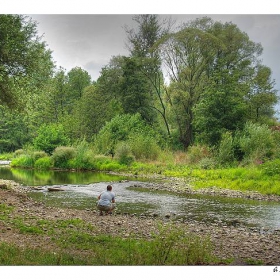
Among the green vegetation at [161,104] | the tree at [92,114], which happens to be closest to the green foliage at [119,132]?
the green vegetation at [161,104]

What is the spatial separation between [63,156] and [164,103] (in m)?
13.0

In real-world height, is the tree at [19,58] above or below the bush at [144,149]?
above

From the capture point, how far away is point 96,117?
3672cm

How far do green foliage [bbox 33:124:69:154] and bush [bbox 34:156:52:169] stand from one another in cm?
211

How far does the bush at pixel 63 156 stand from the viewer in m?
30.2

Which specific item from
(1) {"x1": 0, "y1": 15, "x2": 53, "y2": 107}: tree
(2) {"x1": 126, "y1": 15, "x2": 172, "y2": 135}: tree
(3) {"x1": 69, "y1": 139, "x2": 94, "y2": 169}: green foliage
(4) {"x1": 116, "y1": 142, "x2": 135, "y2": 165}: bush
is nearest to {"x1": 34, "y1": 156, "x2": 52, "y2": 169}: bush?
(3) {"x1": 69, "y1": 139, "x2": 94, "y2": 169}: green foliage

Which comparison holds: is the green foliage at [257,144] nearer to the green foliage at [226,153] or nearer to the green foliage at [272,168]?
the green foliage at [226,153]

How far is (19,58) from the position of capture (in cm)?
1344

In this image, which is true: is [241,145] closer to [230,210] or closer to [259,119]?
[259,119]

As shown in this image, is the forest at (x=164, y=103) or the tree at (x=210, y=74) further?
the tree at (x=210, y=74)

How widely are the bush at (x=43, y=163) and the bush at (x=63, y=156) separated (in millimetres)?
846

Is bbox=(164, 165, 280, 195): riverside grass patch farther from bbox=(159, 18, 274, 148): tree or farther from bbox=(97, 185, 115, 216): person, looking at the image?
bbox=(97, 185, 115, 216): person

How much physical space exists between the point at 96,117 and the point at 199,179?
18850 millimetres

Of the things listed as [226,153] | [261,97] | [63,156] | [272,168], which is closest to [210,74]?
[261,97]
